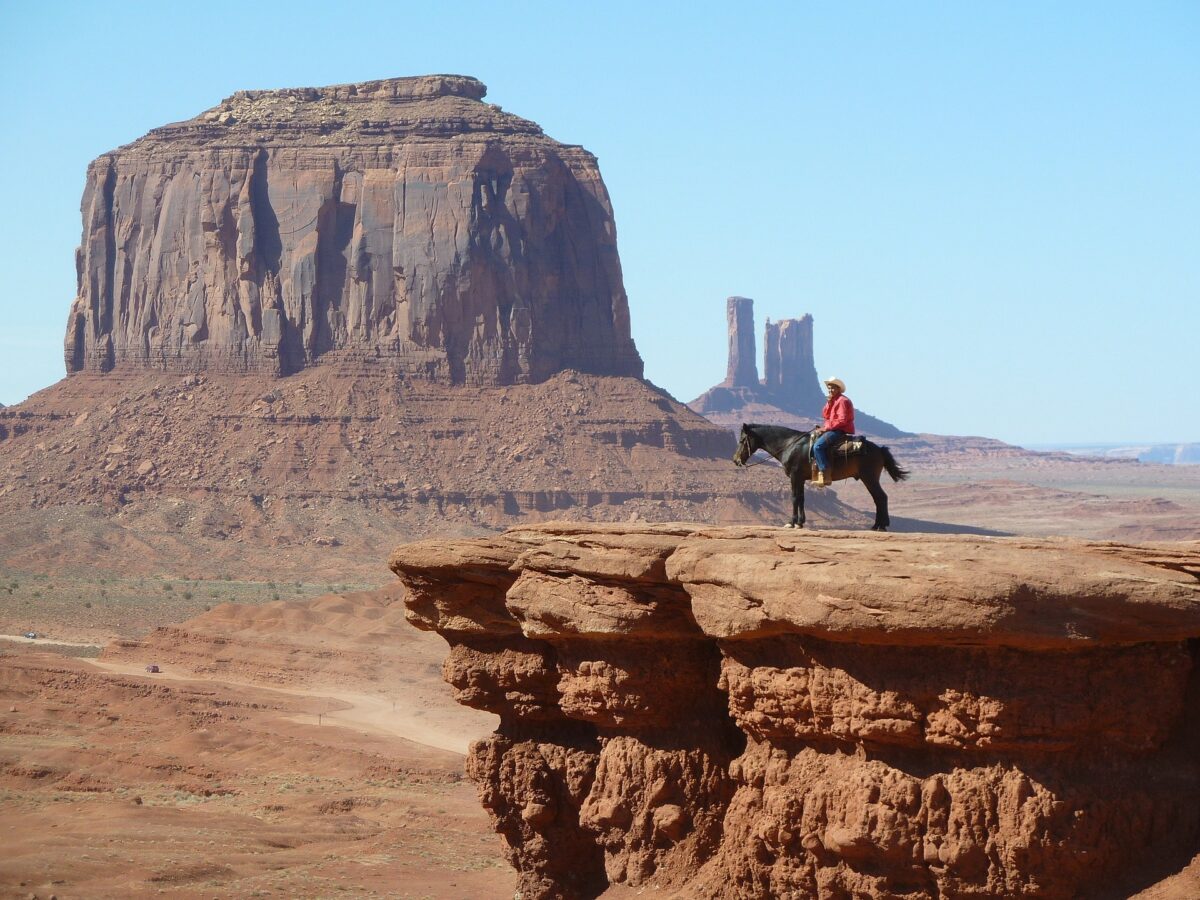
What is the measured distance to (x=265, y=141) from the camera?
108562 millimetres

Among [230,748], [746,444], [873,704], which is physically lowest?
[230,748]

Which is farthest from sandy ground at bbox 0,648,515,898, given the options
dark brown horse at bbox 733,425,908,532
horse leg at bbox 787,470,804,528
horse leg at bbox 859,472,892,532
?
horse leg at bbox 859,472,892,532

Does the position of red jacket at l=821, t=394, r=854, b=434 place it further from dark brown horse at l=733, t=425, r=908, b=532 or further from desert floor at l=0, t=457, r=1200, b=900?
desert floor at l=0, t=457, r=1200, b=900

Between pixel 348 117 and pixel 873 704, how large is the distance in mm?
99914

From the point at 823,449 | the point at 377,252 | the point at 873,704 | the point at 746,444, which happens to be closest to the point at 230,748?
the point at 746,444

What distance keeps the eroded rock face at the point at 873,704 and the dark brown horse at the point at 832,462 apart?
1.53 m

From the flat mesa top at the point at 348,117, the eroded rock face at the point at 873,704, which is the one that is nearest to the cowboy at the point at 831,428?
the eroded rock face at the point at 873,704

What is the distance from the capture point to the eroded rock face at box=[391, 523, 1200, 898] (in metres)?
13.5

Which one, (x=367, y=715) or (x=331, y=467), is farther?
(x=331, y=467)

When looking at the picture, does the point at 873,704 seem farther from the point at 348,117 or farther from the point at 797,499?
Result: the point at 348,117

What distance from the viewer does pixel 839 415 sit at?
58.5 feet

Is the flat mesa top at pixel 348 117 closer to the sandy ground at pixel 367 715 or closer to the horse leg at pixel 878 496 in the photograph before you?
the sandy ground at pixel 367 715

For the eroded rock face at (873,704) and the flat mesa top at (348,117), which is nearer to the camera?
the eroded rock face at (873,704)

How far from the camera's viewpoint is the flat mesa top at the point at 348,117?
354ft
